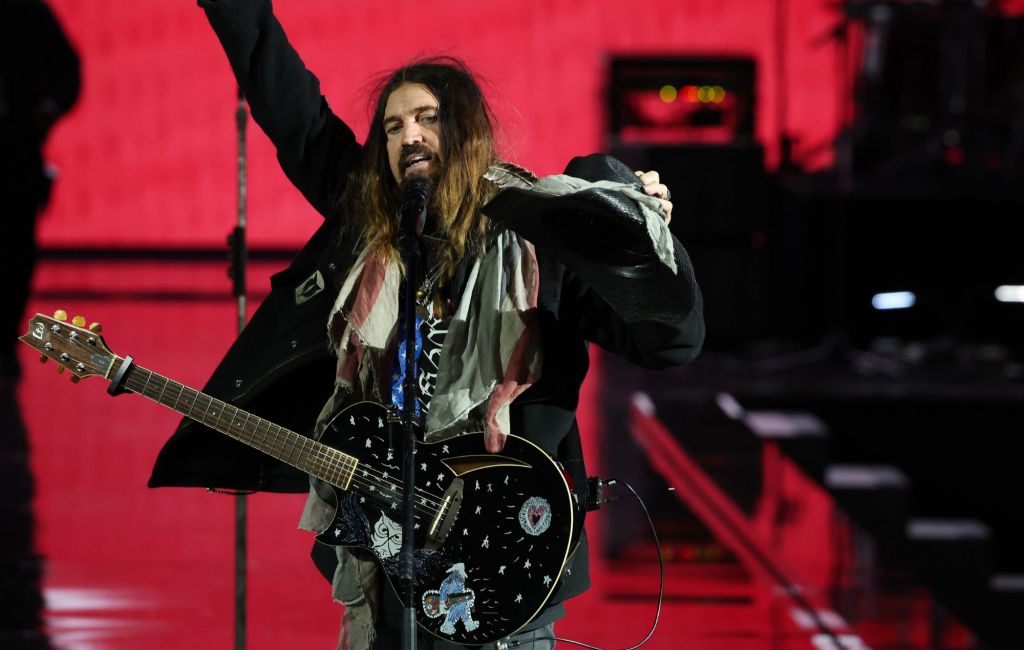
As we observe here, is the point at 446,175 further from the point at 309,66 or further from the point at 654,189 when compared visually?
the point at 309,66

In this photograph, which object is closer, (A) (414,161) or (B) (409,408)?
(B) (409,408)

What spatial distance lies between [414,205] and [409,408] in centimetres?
28

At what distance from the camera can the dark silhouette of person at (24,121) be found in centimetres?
580

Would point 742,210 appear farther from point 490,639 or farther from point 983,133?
point 490,639

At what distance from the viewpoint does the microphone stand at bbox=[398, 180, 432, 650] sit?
1.86 meters

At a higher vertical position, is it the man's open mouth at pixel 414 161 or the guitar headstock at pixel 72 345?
the man's open mouth at pixel 414 161

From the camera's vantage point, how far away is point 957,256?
6863 millimetres

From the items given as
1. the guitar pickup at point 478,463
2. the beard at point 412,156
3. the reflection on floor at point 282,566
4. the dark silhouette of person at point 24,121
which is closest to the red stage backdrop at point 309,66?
the dark silhouette of person at point 24,121

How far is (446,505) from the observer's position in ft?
6.63

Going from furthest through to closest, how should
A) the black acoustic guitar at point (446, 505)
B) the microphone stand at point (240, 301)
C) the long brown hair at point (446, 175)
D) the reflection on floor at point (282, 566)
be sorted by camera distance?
the reflection on floor at point (282, 566) → the microphone stand at point (240, 301) → the long brown hair at point (446, 175) → the black acoustic guitar at point (446, 505)

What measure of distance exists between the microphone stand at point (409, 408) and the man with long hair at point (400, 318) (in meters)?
0.04

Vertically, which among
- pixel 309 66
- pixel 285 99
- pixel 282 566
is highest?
pixel 285 99

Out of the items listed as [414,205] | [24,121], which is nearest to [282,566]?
[414,205]

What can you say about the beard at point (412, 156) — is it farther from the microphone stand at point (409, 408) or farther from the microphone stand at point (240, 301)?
the microphone stand at point (240, 301)
